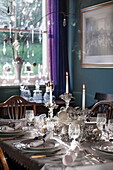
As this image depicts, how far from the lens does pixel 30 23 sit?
553 cm

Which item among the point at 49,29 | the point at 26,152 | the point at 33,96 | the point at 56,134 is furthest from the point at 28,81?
the point at 26,152

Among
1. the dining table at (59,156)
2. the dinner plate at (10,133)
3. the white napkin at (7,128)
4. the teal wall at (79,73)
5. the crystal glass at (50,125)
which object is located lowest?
the dining table at (59,156)

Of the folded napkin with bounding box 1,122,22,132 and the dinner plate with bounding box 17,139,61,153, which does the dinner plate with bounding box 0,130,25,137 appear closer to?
the folded napkin with bounding box 1,122,22,132

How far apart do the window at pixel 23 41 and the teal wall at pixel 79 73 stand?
0.43m

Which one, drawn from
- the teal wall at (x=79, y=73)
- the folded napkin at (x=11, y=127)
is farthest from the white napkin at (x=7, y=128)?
the teal wall at (x=79, y=73)

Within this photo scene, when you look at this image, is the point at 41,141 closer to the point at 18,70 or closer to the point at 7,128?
the point at 7,128

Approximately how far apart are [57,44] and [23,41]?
21.0 inches

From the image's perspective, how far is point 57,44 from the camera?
5523mm

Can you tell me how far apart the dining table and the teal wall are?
2.43 metres

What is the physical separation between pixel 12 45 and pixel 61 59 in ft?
2.63

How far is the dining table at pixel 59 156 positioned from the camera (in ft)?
6.57

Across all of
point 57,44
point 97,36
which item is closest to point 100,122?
point 97,36

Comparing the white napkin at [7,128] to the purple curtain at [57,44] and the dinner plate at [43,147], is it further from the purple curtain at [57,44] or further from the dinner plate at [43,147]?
the purple curtain at [57,44]

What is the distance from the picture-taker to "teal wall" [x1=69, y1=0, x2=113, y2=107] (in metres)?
4.90
